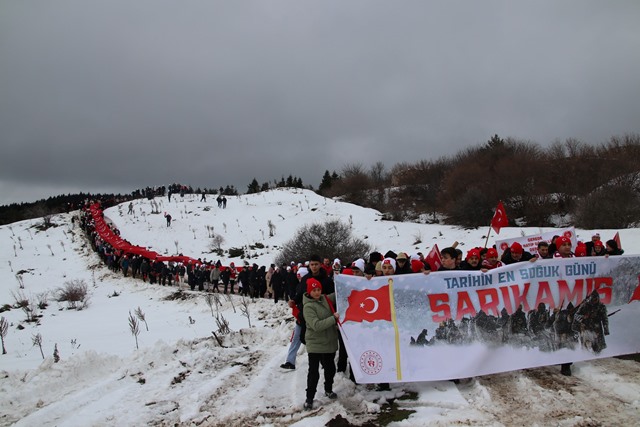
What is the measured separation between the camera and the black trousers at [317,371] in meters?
5.04

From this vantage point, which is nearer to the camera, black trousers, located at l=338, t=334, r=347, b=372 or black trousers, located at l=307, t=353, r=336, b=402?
black trousers, located at l=307, t=353, r=336, b=402

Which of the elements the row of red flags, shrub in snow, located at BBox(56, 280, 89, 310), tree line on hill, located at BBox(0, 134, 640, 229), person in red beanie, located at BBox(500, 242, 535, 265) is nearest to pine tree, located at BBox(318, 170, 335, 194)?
tree line on hill, located at BBox(0, 134, 640, 229)

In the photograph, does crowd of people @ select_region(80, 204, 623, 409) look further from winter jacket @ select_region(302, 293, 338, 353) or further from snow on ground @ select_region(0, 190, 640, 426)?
snow on ground @ select_region(0, 190, 640, 426)

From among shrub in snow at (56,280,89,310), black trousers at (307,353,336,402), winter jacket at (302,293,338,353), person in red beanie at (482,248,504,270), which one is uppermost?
person in red beanie at (482,248,504,270)

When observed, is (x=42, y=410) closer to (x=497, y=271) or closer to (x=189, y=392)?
(x=189, y=392)

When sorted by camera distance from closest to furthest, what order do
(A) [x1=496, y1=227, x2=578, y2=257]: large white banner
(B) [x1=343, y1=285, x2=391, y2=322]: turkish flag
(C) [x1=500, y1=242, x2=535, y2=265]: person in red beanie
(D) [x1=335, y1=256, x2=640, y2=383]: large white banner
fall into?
(D) [x1=335, y1=256, x2=640, y2=383]: large white banner < (B) [x1=343, y1=285, x2=391, y2=322]: turkish flag < (C) [x1=500, y1=242, x2=535, y2=265]: person in red beanie < (A) [x1=496, y1=227, x2=578, y2=257]: large white banner

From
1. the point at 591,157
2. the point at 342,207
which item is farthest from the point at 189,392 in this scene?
the point at 591,157

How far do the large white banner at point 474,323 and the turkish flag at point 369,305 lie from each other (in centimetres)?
1

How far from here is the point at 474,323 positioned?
18.0 ft

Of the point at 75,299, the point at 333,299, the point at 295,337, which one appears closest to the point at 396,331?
the point at 333,299

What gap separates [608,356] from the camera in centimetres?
572

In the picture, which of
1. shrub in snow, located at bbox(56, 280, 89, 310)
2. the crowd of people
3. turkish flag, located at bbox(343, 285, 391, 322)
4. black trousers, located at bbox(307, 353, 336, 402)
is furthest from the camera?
shrub in snow, located at bbox(56, 280, 89, 310)

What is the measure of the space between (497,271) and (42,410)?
22.4 feet

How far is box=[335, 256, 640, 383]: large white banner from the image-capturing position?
5.31 meters
